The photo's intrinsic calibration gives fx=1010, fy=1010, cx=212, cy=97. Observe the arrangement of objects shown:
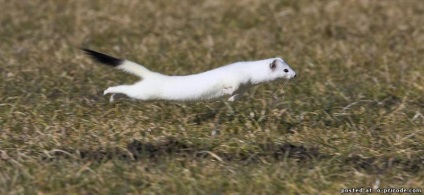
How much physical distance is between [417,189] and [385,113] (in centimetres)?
119

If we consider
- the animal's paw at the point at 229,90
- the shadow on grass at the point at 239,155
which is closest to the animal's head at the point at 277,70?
the animal's paw at the point at 229,90

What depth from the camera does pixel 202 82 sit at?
4645 mm

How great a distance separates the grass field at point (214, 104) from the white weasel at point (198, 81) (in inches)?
6.6

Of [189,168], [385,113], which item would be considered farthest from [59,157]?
[385,113]

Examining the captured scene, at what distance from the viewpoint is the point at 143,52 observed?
6664 mm

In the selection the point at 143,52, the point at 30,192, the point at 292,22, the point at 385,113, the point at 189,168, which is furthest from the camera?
the point at 292,22

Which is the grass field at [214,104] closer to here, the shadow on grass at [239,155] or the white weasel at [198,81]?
the shadow on grass at [239,155]

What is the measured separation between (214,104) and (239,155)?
0.85 meters

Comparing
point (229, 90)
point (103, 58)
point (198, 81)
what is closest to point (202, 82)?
point (198, 81)

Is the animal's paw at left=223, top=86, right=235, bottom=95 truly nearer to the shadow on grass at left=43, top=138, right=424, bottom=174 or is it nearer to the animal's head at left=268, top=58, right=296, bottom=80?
the animal's head at left=268, top=58, right=296, bottom=80

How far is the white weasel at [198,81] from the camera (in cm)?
462

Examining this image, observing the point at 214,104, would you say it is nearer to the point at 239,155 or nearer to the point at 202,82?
the point at 202,82

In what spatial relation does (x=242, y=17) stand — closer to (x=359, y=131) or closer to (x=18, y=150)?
(x=359, y=131)

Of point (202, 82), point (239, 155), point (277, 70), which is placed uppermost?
point (277, 70)
